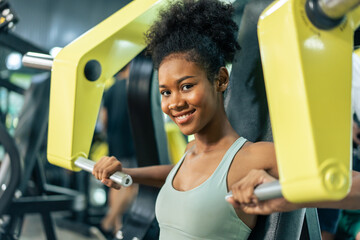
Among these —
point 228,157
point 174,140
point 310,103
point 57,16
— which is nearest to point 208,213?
point 228,157

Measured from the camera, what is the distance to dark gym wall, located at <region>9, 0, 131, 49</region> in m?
5.71

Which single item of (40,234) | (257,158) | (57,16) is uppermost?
(57,16)

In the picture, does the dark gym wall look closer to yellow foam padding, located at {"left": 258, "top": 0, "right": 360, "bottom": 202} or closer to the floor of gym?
the floor of gym

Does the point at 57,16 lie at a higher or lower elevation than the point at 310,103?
higher

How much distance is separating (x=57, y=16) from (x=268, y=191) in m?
6.16

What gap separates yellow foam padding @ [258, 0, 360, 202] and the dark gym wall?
18.0 ft

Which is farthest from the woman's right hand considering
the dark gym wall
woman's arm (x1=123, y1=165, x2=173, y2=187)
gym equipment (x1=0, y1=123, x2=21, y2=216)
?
the dark gym wall

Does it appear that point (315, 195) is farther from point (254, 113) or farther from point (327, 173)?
point (254, 113)

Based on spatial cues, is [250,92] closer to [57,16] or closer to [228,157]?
[228,157]

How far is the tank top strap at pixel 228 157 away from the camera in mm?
678

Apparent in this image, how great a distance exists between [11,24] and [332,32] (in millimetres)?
1442

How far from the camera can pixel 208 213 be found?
2.14ft

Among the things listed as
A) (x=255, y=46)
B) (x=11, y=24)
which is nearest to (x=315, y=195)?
(x=255, y=46)

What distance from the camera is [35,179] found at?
1966mm
